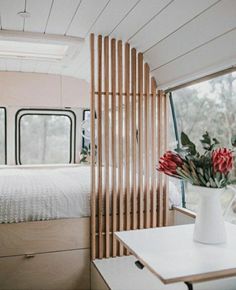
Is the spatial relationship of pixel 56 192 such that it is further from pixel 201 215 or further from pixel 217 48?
pixel 217 48

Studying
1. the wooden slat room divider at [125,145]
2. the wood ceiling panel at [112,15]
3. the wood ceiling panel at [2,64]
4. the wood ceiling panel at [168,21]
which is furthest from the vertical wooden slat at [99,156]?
the wood ceiling panel at [2,64]

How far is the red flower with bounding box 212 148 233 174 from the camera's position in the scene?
64.1 inches

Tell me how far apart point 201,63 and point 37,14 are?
3.83ft

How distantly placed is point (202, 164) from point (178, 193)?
1.29 metres

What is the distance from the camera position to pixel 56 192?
254cm

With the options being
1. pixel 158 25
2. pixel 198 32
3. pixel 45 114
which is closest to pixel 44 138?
pixel 45 114

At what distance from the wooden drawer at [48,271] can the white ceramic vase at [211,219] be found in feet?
3.94

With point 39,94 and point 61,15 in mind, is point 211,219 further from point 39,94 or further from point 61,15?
point 39,94

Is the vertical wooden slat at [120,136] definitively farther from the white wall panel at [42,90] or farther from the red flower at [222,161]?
the white wall panel at [42,90]

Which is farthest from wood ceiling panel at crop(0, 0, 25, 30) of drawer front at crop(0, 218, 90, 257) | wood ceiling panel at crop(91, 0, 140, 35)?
drawer front at crop(0, 218, 90, 257)

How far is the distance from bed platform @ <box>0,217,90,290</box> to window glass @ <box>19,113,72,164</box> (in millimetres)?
1966

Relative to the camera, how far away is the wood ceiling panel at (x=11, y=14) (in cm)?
210

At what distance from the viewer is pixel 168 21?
6.87 ft

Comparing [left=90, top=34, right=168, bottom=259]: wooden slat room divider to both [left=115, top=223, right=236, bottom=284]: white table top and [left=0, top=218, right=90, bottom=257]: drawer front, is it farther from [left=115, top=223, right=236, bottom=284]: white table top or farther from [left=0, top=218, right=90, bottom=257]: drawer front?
[left=115, top=223, right=236, bottom=284]: white table top
